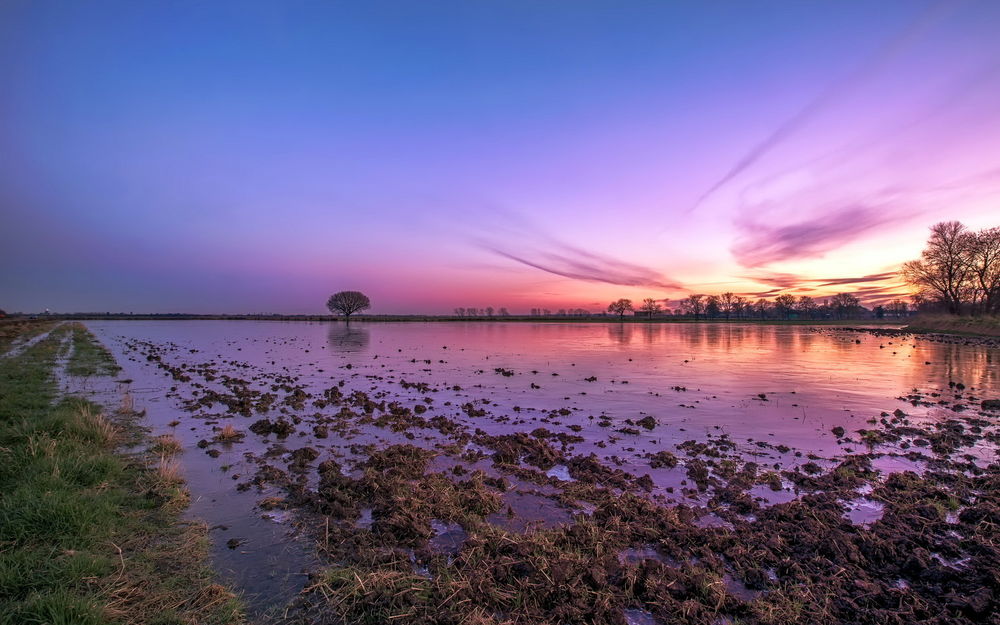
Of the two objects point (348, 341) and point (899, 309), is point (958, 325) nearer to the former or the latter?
point (348, 341)

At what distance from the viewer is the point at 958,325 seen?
5953 cm

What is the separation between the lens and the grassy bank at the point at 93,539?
423 cm

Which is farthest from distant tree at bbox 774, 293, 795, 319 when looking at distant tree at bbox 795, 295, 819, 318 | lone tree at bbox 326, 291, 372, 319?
lone tree at bbox 326, 291, 372, 319

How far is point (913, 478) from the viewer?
825 centimetres

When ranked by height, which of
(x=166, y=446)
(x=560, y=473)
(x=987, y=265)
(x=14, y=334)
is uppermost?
(x=987, y=265)

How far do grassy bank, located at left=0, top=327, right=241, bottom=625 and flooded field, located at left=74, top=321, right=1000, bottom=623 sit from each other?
489 millimetres

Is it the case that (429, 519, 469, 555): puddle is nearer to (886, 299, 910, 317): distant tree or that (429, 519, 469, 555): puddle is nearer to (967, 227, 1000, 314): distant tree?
(967, 227, 1000, 314): distant tree

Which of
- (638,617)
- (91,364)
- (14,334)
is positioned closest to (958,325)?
(638,617)

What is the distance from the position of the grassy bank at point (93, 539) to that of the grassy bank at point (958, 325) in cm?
7384

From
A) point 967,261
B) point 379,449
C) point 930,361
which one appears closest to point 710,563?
point 379,449

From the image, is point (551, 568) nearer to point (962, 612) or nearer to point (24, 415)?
point (962, 612)

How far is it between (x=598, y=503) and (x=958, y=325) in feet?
263

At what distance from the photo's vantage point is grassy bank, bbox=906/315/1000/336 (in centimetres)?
5161

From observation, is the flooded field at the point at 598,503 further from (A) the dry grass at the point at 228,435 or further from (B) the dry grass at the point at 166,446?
(B) the dry grass at the point at 166,446
